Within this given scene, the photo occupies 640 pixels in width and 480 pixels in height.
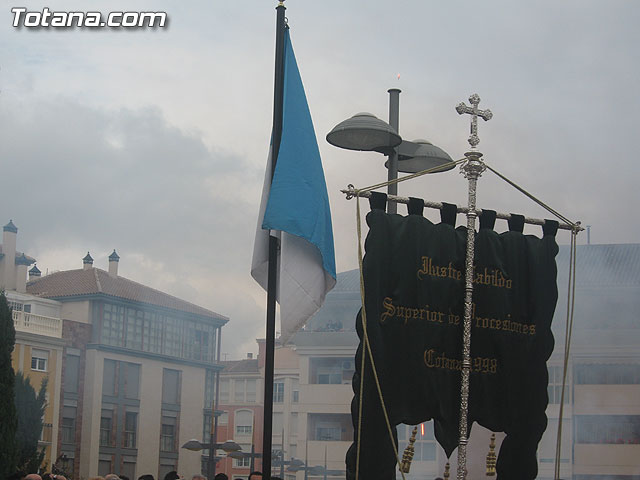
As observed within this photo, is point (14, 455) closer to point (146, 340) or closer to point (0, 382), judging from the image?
point (0, 382)

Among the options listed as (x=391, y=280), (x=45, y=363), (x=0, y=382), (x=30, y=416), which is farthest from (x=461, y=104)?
(x=45, y=363)

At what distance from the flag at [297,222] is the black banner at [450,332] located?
1.25 feet

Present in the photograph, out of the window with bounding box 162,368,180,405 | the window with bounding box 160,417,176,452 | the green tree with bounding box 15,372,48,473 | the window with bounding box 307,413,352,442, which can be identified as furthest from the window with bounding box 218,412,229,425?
the green tree with bounding box 15,372,48,473

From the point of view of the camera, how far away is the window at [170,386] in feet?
161

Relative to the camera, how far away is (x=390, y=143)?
358 inches

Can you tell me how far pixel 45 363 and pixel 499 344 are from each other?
36.5 m

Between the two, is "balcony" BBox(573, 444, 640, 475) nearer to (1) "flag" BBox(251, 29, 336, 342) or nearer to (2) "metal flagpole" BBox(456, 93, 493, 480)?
(2) "metal flagpole" BBox(456, 93, 493, 480)

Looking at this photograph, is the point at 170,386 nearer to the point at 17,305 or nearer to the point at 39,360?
the point at 39,360

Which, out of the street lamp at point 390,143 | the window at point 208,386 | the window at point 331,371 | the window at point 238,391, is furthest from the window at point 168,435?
the street lamp at point 390,143

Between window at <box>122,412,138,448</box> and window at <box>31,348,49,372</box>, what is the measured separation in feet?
19.1

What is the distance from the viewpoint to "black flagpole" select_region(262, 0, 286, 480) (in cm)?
649

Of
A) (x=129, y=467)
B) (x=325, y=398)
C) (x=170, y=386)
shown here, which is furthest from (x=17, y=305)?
(x=325, y=398)

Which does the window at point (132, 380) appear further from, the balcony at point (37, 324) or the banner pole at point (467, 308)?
the banner pole at point (467, 308)

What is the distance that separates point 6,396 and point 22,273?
17512 millimetres
